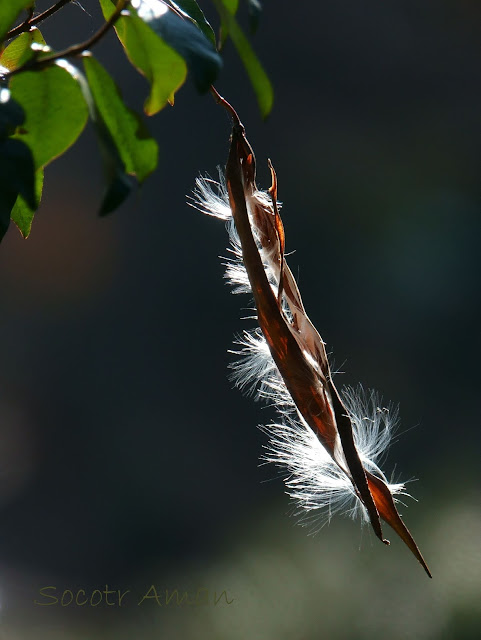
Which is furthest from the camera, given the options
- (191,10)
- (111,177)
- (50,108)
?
(191,10)

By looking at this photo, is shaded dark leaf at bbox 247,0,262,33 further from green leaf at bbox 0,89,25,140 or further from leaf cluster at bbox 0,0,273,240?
green leaf at bbox 0,89,25,140

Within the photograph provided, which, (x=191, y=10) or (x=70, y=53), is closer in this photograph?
(x=70, y=53)

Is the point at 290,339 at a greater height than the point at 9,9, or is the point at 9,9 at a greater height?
the point at 9,9

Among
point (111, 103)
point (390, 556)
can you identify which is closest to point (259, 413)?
point (390, 556)

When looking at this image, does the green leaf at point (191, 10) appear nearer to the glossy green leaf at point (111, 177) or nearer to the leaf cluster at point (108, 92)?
the leaf cluster at point (108, 92)

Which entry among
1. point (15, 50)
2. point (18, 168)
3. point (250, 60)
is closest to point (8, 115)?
point (18, 168)

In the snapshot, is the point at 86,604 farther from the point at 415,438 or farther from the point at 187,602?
the point at 415,438

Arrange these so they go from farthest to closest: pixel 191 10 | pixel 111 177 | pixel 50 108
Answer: pixel 191 10, pixel 50 108, pixel 111 177

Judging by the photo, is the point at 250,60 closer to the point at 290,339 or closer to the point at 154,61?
the point at 154,61
